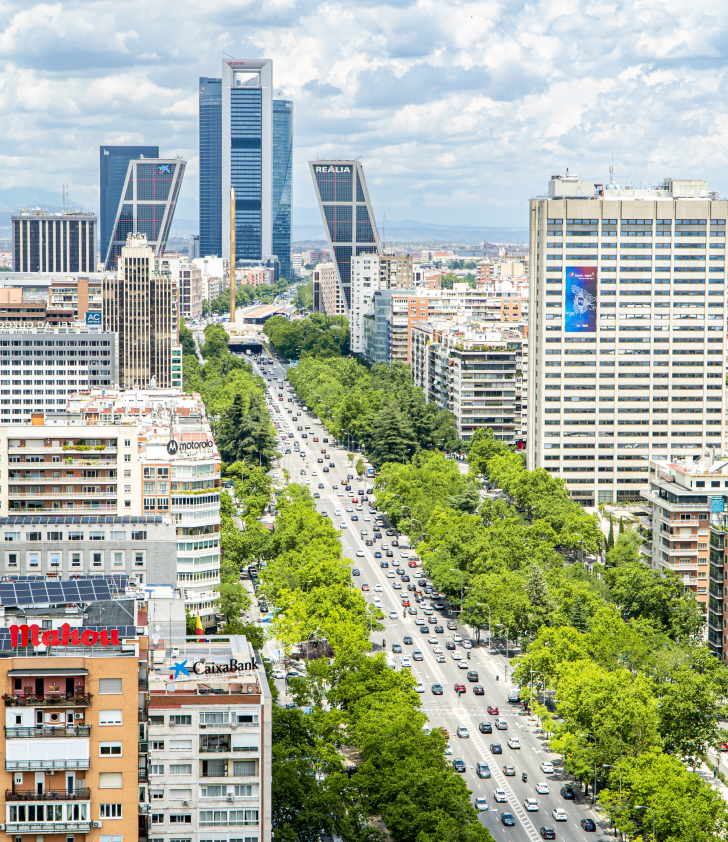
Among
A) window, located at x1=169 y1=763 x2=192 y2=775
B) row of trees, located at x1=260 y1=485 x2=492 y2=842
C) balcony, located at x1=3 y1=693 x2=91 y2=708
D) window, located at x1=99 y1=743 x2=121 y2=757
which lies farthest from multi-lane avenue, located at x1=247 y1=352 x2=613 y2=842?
balcony, located at x1=3 y1=693 x2=91 y2=708

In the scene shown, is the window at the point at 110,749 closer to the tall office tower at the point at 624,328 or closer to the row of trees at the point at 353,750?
the row of trees at the point at 353,750

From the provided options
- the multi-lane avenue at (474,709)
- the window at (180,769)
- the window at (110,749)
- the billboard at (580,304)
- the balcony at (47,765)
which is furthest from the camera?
the billboard at (580,304)

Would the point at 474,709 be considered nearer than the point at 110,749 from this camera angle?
No

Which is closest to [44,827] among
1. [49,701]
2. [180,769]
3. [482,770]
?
[49,701]

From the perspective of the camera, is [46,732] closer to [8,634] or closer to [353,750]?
[8,634]

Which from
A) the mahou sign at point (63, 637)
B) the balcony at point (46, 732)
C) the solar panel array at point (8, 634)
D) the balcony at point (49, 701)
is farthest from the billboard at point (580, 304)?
the balcony at point (46, 732)

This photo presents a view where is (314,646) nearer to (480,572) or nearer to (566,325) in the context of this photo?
(480,572)

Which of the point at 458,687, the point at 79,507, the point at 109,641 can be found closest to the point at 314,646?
the point at 458,687
